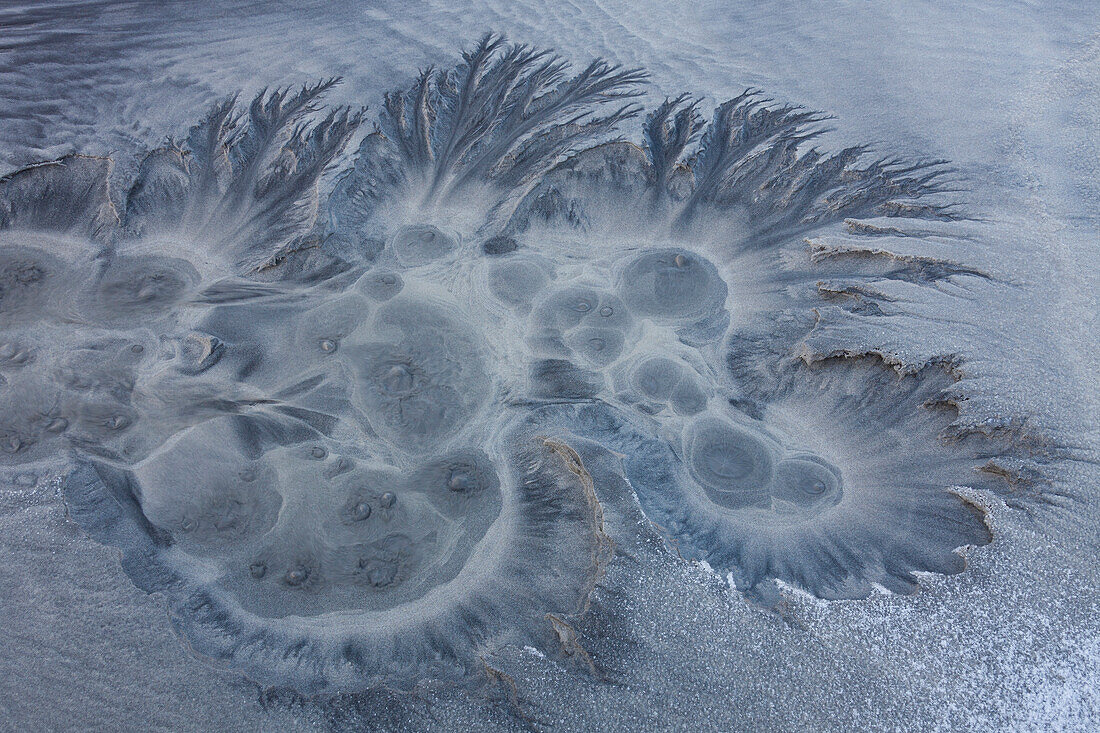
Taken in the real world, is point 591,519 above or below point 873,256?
below

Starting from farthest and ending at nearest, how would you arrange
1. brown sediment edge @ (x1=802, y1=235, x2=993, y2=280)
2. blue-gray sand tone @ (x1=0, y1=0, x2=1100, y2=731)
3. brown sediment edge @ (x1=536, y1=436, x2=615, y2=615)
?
brown sediment edge @ (x1=802, y1=235, x2=993, y2=280) → brown sediment edge @ (x1=536, y1=436, x2=615, y2=615) → blue-gray sand tone @ (x1=0, y1=0, x2=1100, y2=731)

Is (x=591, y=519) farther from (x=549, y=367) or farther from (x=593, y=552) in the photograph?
(x=549, y=367)

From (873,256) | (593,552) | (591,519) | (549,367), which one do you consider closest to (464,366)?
(549,367)

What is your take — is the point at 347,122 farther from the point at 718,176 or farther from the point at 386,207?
→ the point at 718,176

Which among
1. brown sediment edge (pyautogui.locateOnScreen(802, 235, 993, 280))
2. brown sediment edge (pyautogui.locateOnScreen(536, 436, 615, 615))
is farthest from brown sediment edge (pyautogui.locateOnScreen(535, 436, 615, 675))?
brown sediment edge (pyautogui.locateOnScreen(802, 235, 993, 280))

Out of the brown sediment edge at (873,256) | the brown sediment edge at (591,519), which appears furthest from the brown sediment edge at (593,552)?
the brown sediment edge at (873,256)

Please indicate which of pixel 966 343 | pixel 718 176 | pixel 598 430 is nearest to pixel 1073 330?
pixel 966 343

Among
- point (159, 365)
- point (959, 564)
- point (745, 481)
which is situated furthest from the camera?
point (159, 365)

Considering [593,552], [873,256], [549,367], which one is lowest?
[593,552]

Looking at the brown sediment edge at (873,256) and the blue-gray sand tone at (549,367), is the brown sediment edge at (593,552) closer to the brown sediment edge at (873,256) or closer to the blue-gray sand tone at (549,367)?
the blue-gray sand tone at (549,367)

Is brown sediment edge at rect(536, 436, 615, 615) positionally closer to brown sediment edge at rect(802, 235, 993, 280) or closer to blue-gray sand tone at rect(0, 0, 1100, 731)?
blue-gray sand tone at rect(0, 0, 1100, 731)

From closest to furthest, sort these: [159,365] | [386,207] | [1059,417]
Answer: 1. [1059,417]
2. [159,365]
3. [386,207]
